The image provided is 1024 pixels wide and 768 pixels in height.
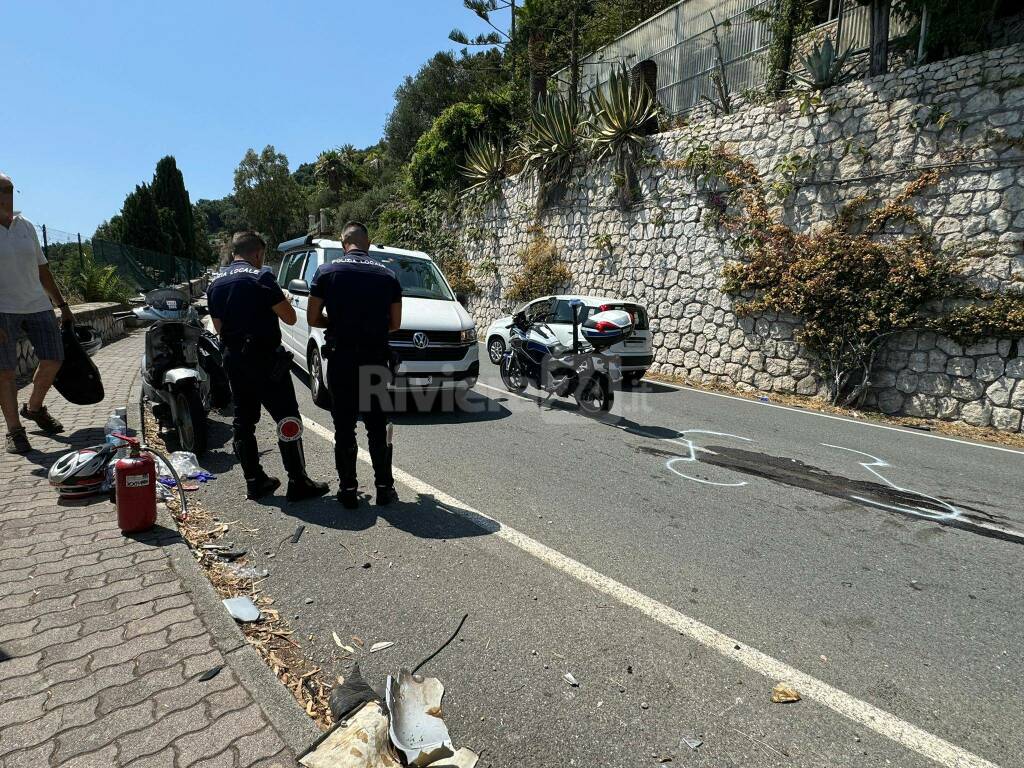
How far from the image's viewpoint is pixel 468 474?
533cm

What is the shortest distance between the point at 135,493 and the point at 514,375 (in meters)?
6.88

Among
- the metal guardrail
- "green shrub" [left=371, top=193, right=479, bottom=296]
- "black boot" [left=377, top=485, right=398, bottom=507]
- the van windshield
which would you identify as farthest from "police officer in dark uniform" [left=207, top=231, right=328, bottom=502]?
"green shrub" [left=371, top=193, right=479, bottom=296]

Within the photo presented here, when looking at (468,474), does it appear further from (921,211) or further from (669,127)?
(669,127)

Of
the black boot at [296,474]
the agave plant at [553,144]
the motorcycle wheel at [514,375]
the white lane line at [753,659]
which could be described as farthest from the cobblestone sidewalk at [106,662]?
the agave plant at [553,144]

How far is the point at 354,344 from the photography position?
426cm

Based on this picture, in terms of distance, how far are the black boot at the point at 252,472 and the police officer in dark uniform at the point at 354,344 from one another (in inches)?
26.4

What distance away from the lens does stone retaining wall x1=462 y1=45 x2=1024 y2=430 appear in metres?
9.12

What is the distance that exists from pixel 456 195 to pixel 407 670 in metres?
22.4

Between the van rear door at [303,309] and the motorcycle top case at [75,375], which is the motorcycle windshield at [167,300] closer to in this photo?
the motorcycle top case at [75,375]

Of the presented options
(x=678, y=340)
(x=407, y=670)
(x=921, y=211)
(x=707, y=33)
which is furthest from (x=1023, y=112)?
(x=407, y=670)

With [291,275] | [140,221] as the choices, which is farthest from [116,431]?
[140,221]

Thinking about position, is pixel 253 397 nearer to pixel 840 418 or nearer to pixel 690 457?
pixel 690 457

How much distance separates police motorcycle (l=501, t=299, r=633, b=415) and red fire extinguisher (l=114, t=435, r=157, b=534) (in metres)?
5.76

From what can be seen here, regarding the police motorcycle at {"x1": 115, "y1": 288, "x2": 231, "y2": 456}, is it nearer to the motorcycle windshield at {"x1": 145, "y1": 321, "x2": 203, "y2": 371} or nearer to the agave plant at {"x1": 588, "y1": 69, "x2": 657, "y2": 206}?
the motorcycle windshield at {"x1": 145, "y1": 321, "x2": 203, "y2": 371}
